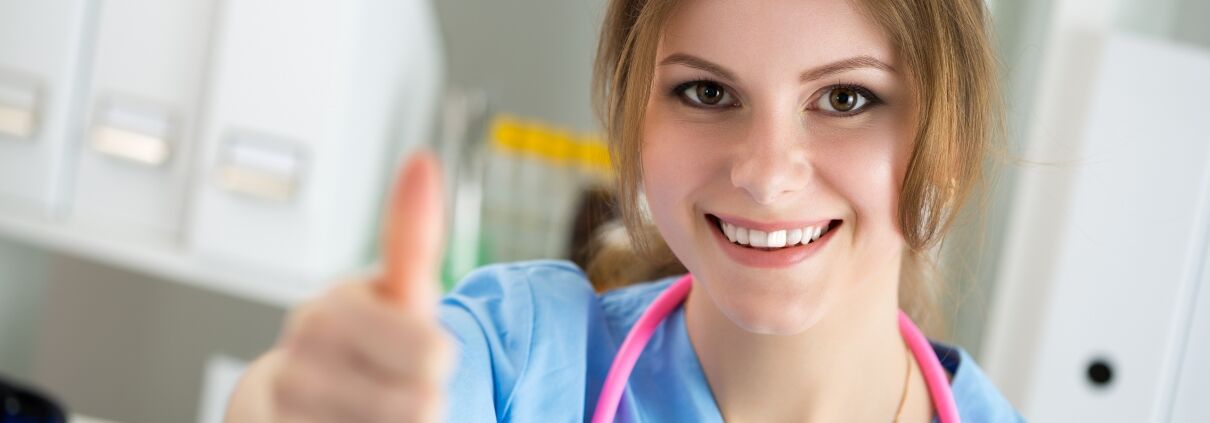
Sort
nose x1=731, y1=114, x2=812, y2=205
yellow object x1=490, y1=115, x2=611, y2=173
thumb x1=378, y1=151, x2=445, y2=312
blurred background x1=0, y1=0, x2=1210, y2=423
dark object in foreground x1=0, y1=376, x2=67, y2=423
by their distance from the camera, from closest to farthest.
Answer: thumb x1=378, y1=151, x2=445, y2=312 < nose x1=731, y1=114, x2=812, y2=205 < dark object in foreground x1=0, y1=376, x2=67, y2=423 < blurred background x1=0, y1=0, x2=1210, y2=423 < yellow object x1=490, y1=115, x2=611, y2=173

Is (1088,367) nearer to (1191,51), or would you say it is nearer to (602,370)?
(1191,51)

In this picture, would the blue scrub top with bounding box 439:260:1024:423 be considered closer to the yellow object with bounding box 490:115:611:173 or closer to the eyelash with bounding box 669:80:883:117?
the eyelash with bounding box 669:80:883:117

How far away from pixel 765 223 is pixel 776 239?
0.04 ft

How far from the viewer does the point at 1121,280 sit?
936mm

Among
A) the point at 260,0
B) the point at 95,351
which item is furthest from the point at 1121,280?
the point at 95,351

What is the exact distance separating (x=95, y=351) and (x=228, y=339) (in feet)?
0.52

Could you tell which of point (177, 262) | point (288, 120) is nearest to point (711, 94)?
point (288, 120)

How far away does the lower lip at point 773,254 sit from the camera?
59 centimetres

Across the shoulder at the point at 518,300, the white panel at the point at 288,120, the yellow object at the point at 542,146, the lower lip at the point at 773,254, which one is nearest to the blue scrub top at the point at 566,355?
the shoulder at the point at 518,300

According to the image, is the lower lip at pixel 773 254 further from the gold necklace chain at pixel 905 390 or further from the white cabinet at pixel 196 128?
the white cabinet at pixel 196 128

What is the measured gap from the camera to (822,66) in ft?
1.86

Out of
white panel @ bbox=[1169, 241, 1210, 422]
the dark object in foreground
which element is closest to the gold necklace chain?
white panel @ bbox=[1169, 241, 1210, 422]

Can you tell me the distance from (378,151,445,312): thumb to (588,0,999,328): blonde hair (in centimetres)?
33

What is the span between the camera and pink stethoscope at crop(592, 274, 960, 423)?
0.66 metres
